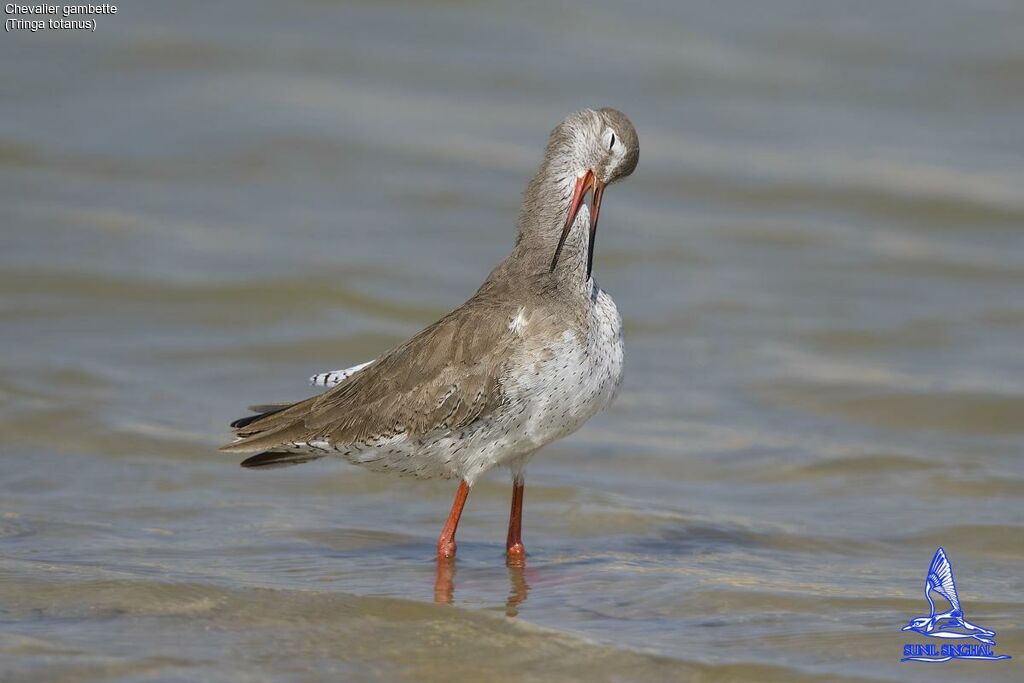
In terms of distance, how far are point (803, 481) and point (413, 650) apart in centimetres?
426

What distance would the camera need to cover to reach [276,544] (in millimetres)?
8836

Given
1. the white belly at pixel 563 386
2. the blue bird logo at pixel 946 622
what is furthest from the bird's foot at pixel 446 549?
the blue bird logo at pixel 946 622

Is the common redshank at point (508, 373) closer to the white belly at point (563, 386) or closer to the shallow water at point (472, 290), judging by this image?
the white belly at point (563, 386)

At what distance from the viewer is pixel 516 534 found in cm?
871

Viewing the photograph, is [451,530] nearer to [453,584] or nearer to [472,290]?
[453,584]

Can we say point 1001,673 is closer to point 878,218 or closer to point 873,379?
point 873,379

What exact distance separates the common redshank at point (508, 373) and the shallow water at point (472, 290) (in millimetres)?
666

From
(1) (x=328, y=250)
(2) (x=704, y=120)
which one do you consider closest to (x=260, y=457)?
(1) (x=328, y=250)

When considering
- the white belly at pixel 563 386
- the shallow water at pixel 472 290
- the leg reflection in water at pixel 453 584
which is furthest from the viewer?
the white belly at pixel 563 386

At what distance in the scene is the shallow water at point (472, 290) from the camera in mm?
7480

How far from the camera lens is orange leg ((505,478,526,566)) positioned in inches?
340

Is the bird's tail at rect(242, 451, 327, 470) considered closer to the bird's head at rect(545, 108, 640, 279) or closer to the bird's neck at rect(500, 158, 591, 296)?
the bird's neck at rect(500, 158, 591, 296)

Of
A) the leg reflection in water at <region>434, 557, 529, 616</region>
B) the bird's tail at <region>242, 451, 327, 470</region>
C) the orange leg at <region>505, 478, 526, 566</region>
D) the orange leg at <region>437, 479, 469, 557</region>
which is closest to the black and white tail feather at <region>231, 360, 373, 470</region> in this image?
Result: the bird's tail at <region>242, 451, 327, 470</region>

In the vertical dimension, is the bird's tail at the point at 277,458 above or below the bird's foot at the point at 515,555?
above
